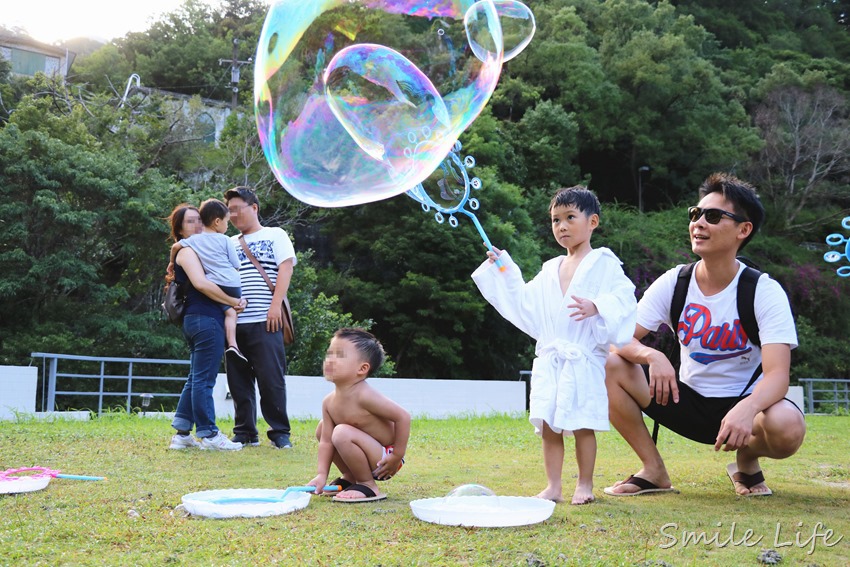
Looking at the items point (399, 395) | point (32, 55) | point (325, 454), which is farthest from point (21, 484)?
point (32, 55)

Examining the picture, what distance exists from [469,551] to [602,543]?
443 mm

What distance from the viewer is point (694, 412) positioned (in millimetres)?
3756

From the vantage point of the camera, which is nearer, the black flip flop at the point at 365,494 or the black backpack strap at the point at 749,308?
the black flip flop at the point at 365,494

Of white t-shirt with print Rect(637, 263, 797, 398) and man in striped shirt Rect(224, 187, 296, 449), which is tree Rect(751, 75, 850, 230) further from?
white t-shirt with print Rect(637, 263, 797, 398)

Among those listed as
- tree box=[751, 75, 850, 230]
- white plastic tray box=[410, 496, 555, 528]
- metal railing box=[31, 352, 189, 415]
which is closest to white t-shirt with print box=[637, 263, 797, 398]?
white plastic tray box=[410, 496, 555, 528]

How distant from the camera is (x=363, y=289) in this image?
20.6 m

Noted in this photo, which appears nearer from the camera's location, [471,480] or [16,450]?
[471,480]

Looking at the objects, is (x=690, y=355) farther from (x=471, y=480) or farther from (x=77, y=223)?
(x=77, y=223)

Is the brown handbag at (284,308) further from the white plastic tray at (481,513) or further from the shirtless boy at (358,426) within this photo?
the white plastic tray at (481,513)

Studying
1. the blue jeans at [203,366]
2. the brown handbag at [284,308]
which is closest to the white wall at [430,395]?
the brown handbag at [284,308]

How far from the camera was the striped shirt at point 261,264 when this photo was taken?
5.52 metres

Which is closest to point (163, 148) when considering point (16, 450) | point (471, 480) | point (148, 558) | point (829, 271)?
point (16, 450)

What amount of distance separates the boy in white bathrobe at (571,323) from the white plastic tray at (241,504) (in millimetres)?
1079

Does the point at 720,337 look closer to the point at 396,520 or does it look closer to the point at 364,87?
the point at 396,520
